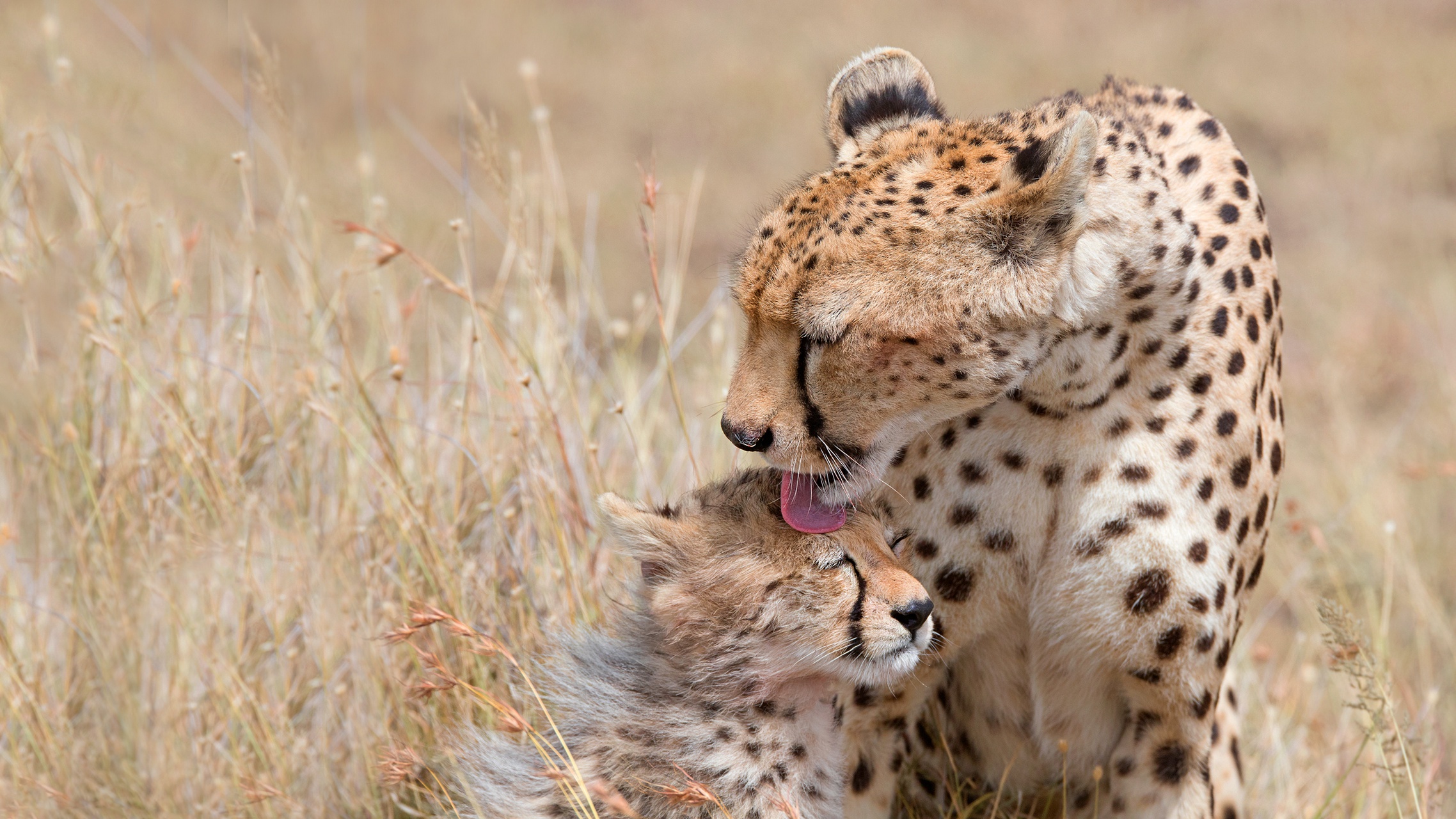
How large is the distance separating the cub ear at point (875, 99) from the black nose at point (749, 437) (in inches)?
24.8

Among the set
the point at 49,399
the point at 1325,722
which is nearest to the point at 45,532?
the point at 49,399

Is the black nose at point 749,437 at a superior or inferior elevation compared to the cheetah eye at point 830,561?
superior

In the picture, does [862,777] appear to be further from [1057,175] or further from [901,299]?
[1057,175]

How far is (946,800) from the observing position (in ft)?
9.00

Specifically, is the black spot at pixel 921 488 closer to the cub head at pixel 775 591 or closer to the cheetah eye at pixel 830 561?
the cub head at pixel 775 591

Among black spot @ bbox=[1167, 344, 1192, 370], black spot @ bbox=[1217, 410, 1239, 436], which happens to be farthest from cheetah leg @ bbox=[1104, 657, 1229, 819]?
black spot @ bbox=[1167, 344, 1192, 370]

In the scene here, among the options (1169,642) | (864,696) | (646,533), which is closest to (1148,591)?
(1169,642)

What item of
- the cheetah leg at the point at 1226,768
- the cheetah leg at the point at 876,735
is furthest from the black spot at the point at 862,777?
the cheetah leg at the point at 1226,768

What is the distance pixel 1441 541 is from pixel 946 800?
2744mm

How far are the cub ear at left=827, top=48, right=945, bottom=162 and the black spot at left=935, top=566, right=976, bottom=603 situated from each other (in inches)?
29.8

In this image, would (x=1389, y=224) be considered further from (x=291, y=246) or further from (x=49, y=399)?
(x=49, y=399)

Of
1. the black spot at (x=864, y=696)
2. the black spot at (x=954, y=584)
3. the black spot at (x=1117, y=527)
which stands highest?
the black spot at (x=1117, y=527)

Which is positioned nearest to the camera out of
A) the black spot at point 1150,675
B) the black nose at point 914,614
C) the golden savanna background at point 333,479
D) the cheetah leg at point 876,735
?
the black nose at point 914,614

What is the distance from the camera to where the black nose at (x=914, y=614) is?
6.79ft
